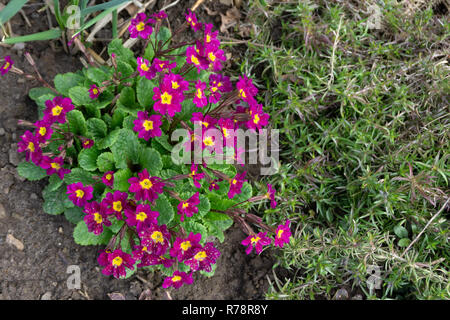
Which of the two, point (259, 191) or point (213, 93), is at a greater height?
point (213, 93)

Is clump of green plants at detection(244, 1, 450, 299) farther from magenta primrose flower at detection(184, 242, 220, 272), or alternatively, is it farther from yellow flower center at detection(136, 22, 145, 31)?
yellow flower center at detection(136, 22, 145, 31)

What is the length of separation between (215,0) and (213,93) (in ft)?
4.28

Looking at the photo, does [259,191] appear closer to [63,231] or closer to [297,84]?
[297,84]

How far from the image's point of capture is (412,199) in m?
2.61

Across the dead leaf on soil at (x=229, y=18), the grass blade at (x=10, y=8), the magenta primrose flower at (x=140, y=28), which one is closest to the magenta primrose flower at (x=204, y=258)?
the magenta primrose flower at (x=140, y=28)

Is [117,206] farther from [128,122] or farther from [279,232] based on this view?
[279,232]

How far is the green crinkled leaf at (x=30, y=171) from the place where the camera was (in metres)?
2.46

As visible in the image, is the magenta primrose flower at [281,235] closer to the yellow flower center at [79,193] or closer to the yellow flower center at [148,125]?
the yellow flower center at [148,125]

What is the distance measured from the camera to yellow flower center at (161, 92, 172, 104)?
208cm

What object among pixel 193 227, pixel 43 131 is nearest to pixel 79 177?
pixel 43 131

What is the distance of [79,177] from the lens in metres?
2.39

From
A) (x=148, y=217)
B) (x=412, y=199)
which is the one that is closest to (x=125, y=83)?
(x=148, y=217)

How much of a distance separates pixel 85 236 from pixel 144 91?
90 cm

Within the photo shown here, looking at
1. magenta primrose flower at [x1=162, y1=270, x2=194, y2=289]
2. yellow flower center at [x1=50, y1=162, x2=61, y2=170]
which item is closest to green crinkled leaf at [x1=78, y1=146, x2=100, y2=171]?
yellow flower center at [x1=50, y1=162, x2=61, y2=170]
